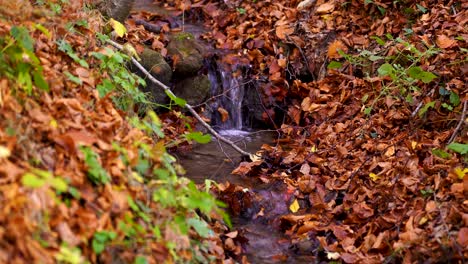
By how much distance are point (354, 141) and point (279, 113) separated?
183cm

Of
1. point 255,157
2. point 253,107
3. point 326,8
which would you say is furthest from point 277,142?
point 326,8

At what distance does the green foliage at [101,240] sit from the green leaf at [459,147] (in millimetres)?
3016

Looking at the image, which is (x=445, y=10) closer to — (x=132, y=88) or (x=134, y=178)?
(x=132, y=88)

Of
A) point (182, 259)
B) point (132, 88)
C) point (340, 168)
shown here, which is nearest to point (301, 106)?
point (340, 168)

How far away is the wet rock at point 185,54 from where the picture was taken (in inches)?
286

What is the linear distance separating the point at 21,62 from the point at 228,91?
4.39 metres

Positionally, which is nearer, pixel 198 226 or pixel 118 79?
pixel 198 226

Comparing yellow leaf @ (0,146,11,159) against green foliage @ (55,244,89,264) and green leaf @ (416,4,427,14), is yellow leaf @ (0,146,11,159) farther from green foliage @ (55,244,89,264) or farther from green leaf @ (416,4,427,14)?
green leaf @ (416,4,427,14)

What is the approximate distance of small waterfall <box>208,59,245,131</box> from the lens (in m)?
7.69

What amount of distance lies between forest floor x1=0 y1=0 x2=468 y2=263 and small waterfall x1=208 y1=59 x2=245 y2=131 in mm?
292

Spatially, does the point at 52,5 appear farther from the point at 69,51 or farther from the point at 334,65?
the point at 334,65

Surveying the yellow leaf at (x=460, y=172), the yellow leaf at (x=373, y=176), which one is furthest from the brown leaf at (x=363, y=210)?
the yellow leaf at (x=460, y=172)

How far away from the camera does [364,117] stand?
620cm

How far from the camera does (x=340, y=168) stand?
5.57 meters
